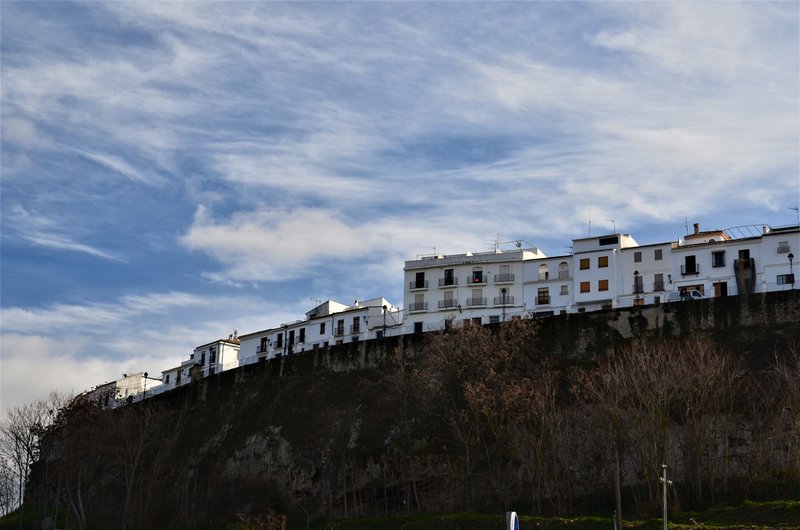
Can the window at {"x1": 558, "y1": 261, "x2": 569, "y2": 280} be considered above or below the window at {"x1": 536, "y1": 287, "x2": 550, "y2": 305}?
above

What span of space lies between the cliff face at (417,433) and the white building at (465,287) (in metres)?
15.4

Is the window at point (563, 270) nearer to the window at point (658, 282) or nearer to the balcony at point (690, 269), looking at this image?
the window at point (658, 282)

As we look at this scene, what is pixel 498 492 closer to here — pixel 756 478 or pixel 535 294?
pixel 756 478

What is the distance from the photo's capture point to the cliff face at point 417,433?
179ft

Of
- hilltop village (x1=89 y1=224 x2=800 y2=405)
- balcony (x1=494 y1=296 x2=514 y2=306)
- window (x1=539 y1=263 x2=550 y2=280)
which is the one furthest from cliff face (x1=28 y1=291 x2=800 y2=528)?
window (x1=539 y1=263 x2=550 y2=280)

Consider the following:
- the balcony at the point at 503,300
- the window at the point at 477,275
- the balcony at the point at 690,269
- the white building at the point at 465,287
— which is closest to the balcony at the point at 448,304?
the white building at the point at 465,287

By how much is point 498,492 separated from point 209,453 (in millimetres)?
25710

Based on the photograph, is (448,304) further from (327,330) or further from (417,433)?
(417,433)

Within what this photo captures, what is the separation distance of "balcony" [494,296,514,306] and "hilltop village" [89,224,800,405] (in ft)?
0.27

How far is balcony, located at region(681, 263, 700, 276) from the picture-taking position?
78.8 metres

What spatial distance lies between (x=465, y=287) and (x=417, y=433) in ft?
91.3

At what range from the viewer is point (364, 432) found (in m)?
66.2

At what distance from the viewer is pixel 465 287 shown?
89500mm

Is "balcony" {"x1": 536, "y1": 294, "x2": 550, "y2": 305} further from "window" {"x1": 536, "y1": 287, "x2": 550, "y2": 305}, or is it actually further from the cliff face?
the cliff face
